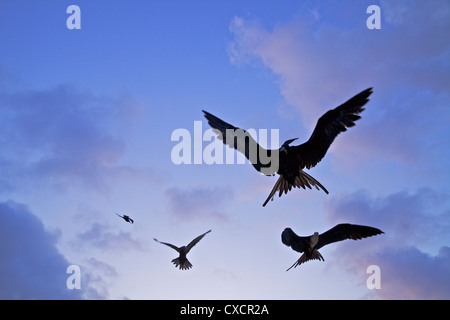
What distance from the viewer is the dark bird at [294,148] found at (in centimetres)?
1251

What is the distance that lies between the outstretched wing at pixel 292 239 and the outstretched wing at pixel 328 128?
223 cm

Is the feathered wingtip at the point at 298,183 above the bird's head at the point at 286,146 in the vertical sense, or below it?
below

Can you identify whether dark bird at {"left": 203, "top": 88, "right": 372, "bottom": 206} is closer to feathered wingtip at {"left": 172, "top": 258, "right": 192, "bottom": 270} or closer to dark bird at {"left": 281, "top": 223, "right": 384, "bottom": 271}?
dark bird at {"left": 281, "top": 223, "right": 384, "bottom": 271}

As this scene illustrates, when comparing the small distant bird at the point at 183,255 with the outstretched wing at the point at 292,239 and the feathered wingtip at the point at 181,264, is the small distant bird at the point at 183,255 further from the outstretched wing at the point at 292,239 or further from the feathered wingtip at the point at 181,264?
the outstretched wing at the point at 292,239

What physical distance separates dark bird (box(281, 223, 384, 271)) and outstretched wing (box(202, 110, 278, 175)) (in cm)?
213

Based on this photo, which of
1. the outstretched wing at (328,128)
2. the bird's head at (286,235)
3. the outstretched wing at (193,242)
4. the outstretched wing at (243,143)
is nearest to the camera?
the bird's head at (286,235)

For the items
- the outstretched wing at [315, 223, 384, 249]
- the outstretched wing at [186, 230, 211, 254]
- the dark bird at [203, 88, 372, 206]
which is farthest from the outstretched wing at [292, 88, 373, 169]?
the outstretched wing at [186, 230, 211, 254]

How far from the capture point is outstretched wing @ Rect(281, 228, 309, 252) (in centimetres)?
1168

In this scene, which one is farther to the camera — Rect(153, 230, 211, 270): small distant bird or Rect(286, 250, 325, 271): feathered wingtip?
Rect(153, 230, 211, 270): small distant bird

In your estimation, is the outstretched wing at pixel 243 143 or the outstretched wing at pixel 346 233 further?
the outstretched wing at pixel 243 143

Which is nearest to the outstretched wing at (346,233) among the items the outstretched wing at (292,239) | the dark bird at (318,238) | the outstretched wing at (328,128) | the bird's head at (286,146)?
the dark bird at (318,238)
